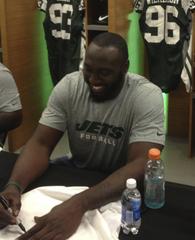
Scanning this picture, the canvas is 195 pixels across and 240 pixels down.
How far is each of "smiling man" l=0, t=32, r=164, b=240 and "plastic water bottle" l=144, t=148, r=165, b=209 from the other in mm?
42

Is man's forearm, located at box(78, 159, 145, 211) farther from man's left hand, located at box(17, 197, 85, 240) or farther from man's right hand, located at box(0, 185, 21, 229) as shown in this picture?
man's right hand, located at box(0, 185, 21, 229)

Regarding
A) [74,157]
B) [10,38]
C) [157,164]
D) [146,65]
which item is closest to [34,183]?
[74,157]

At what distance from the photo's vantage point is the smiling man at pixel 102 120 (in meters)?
1.57

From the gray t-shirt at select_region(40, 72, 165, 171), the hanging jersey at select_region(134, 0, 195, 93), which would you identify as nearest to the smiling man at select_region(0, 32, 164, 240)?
the gray t-shirt at select_region(40, 72, 165, 171)

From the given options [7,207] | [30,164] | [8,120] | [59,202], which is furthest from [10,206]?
[8,120]

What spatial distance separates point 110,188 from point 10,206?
1.03ft

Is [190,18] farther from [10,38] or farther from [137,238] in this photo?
[137,238]

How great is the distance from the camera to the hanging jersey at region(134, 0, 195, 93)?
9.94 feet

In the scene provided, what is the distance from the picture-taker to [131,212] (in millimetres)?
1216

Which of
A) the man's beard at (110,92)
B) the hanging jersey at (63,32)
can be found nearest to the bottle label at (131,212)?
the man's beard at (110,92)

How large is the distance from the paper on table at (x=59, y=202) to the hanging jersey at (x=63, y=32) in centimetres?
203

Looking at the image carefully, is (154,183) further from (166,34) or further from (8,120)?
(166,34)

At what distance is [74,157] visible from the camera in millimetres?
1808

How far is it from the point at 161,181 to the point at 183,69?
A: 189 cm
